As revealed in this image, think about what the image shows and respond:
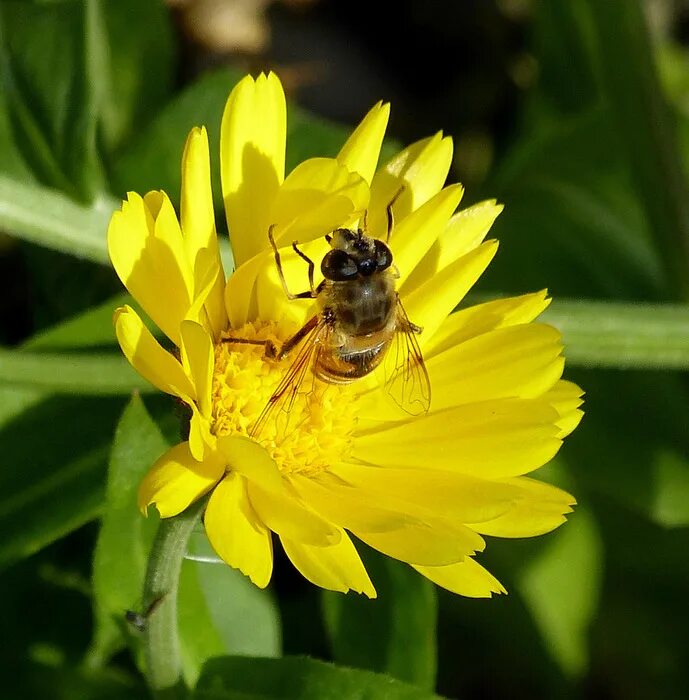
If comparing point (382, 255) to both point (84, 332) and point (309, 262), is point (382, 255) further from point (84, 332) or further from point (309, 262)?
point (84, 332)

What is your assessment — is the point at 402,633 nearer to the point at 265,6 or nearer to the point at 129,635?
the point at 129,635

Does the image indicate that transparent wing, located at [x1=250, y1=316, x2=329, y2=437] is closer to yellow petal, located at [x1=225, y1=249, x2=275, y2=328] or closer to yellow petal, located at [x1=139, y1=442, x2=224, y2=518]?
yellow petal, located at [x1=225, y1=249, x2=275, y2=328]

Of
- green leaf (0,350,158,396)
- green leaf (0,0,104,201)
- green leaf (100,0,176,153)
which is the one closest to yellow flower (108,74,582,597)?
green leaf (0,350,158,396)

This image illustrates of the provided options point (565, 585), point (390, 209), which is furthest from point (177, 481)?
point (565, 585)

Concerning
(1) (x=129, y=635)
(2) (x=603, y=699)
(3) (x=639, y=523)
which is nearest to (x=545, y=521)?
(1) (x=129, y=635)

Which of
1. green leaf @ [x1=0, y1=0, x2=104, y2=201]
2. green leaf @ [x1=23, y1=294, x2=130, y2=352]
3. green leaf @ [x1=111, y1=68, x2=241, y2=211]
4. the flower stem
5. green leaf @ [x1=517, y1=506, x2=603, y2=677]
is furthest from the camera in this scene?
green leaf @ [x1=517, y1=506, x2=603, y2=677]
